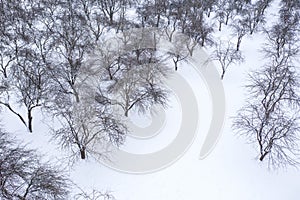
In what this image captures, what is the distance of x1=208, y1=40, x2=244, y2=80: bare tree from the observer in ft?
102

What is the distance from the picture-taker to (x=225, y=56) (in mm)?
30734

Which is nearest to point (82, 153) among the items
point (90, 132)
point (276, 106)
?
point (90, 132)

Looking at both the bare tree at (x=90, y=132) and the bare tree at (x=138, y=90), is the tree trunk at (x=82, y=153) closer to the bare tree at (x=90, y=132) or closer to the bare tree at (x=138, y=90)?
the bare tree at (x=90, y=132)

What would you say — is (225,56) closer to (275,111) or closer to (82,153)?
(275,111)

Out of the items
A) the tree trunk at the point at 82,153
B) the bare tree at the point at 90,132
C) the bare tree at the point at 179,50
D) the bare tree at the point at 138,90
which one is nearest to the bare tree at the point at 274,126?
the bare tree at the point at 138,90

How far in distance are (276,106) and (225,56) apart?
751 centimetres

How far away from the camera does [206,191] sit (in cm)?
2038

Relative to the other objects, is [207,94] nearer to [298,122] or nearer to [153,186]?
[298,122]

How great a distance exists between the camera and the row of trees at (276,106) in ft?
72.5

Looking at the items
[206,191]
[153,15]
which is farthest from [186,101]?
[153,15]

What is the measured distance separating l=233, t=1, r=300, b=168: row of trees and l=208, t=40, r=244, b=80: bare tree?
8.93 feet

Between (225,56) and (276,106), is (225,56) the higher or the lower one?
the higher one

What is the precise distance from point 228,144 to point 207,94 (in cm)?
704

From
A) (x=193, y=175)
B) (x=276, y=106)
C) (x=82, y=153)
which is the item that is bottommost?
(x=193, y=175)
